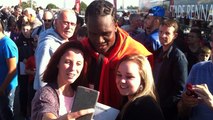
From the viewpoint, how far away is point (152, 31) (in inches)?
193

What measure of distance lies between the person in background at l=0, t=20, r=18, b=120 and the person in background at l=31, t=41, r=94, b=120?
1966 mm

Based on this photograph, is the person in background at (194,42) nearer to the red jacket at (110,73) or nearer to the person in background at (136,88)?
the red jacket at (110,73)

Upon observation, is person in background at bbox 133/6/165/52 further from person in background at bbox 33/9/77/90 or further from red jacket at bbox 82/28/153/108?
red jacket at bbox 82/28/153/108

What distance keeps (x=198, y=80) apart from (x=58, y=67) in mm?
996

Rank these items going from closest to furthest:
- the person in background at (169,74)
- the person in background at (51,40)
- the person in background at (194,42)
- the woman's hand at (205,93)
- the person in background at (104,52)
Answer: the woman's hand at (205,93), the person in background at (104,52), the person in background at (51,40), the person in background at (169,74), the person in background at (194,42)

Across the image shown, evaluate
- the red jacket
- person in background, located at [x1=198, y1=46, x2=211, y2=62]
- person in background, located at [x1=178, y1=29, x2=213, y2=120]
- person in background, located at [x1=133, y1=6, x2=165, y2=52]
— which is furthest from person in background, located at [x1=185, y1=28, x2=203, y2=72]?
the red jacket

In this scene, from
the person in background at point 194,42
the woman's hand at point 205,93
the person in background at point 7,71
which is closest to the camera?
the woman's hand at point 205,93

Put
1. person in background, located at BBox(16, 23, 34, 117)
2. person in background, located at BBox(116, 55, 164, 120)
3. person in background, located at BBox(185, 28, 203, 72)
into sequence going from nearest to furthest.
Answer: person in background, located at BBox(116, 55, 164, 120) < person in background, located at BBox(16, 23, 34, 117) < person in background, located at BBox(185, 28, 203, 72)

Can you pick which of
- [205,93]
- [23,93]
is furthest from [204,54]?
[23,93]

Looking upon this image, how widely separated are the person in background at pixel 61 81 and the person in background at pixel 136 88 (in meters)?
0.26

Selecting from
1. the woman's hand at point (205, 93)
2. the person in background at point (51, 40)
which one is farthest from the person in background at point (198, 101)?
the person in background at point (51, 40)

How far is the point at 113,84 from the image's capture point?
238 centimetres

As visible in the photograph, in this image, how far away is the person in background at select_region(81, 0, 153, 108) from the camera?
2344 mm

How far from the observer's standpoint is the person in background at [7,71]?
13.1 feet
